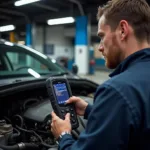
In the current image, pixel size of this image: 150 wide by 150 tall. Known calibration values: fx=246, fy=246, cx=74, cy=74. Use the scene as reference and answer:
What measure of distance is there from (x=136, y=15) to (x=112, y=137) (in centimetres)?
52

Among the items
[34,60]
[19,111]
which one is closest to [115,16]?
[19,111]

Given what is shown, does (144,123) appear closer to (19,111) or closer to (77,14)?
(19,111)

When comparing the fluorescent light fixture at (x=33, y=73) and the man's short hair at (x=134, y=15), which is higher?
the man's short hair at (x=134, y=15)

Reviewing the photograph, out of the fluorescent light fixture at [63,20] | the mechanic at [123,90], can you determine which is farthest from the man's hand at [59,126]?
the fluorescent light fixture at [63,20]

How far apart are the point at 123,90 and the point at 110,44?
0.30 meters

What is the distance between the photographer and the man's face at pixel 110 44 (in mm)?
1104

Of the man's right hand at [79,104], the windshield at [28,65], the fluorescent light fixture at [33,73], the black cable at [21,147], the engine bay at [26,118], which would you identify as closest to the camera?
the man's right hand at [79,104]

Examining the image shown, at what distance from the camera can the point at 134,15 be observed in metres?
1.04

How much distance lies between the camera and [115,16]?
107 centimetres

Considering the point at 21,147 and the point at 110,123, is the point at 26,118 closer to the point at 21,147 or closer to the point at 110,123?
the point at 21,147

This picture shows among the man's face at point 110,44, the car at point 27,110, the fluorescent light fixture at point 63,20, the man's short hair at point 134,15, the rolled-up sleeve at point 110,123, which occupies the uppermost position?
the fluorescent light fixture at point 63,20

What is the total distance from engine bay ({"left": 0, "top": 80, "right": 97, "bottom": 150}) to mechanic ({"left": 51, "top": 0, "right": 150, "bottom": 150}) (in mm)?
722

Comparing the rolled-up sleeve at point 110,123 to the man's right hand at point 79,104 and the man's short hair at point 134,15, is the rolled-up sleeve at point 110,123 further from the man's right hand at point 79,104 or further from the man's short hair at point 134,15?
the man's right hand at point 79,104

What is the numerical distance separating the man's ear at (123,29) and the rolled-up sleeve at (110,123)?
0.26 m
